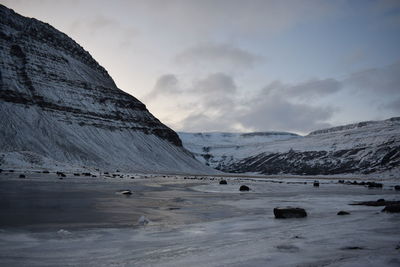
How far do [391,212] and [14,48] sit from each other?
13473 centimetres

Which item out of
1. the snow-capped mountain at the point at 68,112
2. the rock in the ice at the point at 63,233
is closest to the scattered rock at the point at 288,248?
the rock in the ice at the point at 63,233

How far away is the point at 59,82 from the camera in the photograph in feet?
420

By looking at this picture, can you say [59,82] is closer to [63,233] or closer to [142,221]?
[142,221]

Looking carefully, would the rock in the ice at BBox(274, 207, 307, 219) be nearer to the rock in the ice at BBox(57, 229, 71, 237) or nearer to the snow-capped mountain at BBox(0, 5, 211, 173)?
the rock in the ice at BBox(57, 229, 71, 237)

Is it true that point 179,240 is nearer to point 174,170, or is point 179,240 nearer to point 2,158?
point 2,158

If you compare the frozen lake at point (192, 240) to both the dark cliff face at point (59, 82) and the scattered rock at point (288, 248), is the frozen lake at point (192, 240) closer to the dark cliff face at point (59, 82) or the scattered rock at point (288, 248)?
the scattered rock at point (288, 248)

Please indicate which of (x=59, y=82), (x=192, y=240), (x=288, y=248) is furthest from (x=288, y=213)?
(x=59, y=82)

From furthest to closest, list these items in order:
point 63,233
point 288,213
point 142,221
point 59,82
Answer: point 59,82, point 288,213, point 142,221, point 63,233

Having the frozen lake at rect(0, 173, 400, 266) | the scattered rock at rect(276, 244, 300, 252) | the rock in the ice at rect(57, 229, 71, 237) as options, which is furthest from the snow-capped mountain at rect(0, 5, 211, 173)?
the scattered rock at rect(276, 244, 300, 252)

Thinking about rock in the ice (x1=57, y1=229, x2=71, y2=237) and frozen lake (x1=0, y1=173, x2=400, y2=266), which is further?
rock in the ice (x1=57, y1=229, x2=71, y2=237)

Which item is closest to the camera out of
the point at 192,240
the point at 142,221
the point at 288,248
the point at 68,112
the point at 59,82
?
the point at 288,248

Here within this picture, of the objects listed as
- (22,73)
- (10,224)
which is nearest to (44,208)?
(10,224)

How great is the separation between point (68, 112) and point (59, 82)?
1483 cm

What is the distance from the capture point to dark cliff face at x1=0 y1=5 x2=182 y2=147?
116m
